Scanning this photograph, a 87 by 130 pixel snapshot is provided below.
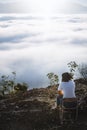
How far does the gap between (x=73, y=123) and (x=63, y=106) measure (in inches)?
24.4

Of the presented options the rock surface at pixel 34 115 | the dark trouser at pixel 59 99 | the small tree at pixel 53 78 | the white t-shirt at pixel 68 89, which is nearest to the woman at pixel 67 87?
the white t-shirt at pixel 68 89

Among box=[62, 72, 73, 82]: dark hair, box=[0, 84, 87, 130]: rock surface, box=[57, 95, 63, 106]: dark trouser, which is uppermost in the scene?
box=[62, 72, 73, 82]: dark hair

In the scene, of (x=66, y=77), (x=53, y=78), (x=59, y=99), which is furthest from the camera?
(x=53, y=78)

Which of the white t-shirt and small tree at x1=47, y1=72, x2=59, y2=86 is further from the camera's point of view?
small tree at x1=47, y1=72, x2=59, y2=86

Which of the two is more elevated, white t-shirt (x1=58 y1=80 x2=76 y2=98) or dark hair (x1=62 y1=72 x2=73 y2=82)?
dark hair (x1=62 y1=72 x2=73 y2=82)

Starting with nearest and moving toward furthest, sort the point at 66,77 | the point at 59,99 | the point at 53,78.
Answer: the point at 59,99, the point at 66,77, the point at 53,78

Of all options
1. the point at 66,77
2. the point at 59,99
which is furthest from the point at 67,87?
the point at 59,99

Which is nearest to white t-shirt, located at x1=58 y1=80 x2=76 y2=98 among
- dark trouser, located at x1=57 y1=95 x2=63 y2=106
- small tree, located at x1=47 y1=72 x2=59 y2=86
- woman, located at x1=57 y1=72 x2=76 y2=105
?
woman, located at x1=57 y1=72 x2=76 y2=105

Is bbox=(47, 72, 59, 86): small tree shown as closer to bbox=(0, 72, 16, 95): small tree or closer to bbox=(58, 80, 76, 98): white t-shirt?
bbox=(0, 72, 16, 95): small tree

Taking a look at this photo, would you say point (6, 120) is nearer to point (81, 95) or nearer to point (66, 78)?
point (66, 78)

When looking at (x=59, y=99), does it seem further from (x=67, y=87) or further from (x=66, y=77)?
(x=66, y=77)

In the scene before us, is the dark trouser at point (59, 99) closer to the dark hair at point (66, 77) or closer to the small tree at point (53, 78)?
the dark hair at point (66, 77)

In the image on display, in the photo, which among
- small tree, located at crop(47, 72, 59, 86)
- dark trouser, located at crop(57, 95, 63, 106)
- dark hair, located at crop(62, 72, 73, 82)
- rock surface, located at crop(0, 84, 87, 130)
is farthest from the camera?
small tree, located at crop(47, 72, 59, 86)

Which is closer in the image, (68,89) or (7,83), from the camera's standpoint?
(68,89)
